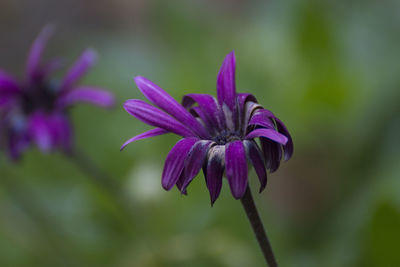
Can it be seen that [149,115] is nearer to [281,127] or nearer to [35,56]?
[281,127]

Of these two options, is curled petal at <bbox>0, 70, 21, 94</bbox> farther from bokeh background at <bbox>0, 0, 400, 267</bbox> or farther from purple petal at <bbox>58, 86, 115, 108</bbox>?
bokeh background at <bbox>0, 0, 400, 267</bbox>

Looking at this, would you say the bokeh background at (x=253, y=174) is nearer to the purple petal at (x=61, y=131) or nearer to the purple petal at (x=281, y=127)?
the purple petal at (x=61, y=131)

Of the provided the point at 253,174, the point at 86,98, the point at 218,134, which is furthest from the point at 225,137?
the point at 253,174

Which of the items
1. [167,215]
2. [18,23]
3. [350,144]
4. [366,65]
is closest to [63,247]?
[167,215]

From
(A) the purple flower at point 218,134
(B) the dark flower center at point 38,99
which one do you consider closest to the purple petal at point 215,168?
(A) the purple flower at point 218,134

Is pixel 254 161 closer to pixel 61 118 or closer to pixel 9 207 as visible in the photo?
pixel 61 118

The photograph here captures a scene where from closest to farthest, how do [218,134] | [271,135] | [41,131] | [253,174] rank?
1. [271,135]
2. [218,134]
3. [41,131]
4. [253,174]

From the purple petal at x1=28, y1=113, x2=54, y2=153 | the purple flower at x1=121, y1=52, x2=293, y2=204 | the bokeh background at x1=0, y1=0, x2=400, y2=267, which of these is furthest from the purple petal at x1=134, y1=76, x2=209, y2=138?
the bokeh background at x1=0, y1=0, x2=400, y2=267

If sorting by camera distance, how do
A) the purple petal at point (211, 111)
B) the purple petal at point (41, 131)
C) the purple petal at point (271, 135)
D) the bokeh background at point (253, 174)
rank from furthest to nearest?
1. the bokeh background at point (253, 174)
2. the purple petal at point (41, 131)
3. the purple petal at point (211, 111)
4. the purple petal at point (271, 135)
